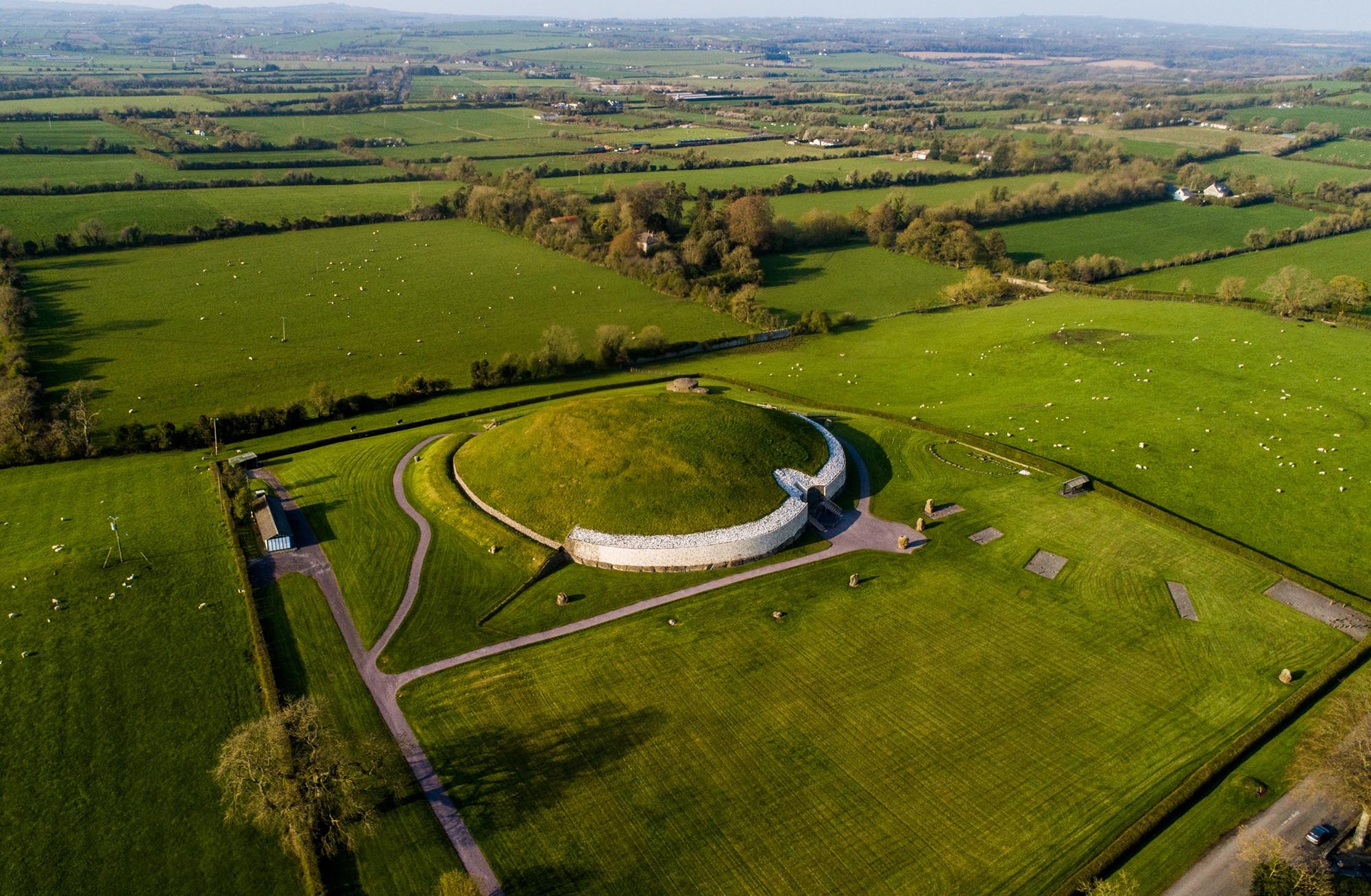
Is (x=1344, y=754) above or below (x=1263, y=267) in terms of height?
below

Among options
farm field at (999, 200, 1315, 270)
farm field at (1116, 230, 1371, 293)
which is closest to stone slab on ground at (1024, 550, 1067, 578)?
farm field at (1116, 230, 1371, 293)

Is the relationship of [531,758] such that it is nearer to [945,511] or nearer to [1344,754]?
[945,511]

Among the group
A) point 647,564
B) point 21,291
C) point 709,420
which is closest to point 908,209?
point 709,420

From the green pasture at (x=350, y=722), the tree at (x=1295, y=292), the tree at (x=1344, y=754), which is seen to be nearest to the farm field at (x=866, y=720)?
the green pasture at (x=350, y=722)

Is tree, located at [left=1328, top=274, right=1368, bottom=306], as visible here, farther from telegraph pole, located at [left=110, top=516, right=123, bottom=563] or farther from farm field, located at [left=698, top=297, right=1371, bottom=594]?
telegraph pole, located at [left=110, top=516, right=123, bottom=563]

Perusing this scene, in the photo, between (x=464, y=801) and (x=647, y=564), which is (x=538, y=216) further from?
(x=464, y=801)

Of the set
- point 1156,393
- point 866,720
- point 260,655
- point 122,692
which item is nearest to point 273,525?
point 260,655
